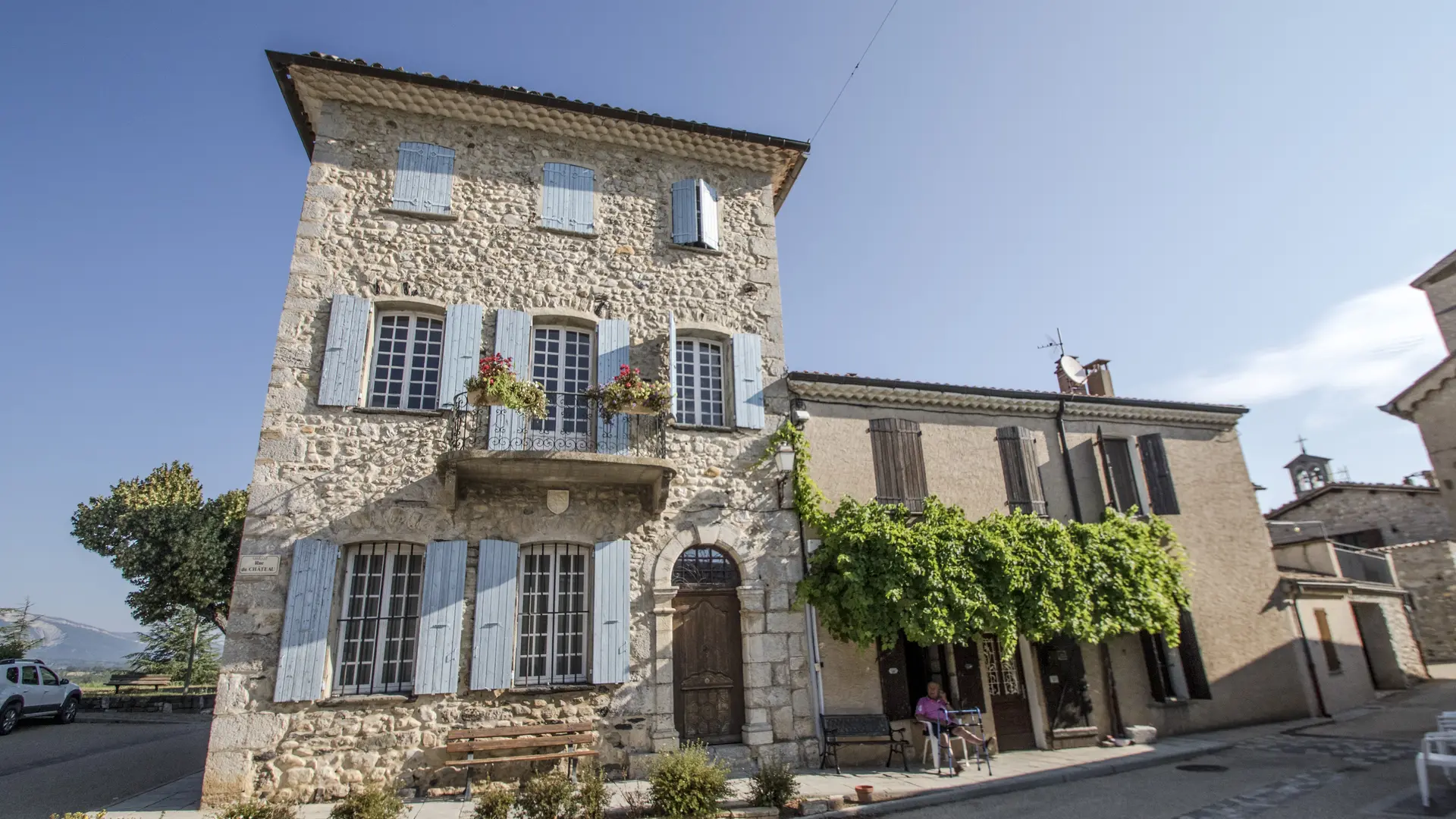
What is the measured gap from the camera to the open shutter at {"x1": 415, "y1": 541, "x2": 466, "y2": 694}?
8.27 m

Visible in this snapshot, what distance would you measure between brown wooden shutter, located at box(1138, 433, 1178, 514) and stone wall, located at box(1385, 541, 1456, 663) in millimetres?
10431

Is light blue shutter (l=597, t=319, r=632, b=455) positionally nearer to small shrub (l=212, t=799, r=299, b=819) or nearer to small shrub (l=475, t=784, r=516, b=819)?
small shrub (l=475, t=784, r=516, b=819)

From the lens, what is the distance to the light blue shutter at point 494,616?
8414 mm

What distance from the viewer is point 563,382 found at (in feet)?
32.8

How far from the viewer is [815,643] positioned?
31.9 feet

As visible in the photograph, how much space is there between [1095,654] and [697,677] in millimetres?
6964

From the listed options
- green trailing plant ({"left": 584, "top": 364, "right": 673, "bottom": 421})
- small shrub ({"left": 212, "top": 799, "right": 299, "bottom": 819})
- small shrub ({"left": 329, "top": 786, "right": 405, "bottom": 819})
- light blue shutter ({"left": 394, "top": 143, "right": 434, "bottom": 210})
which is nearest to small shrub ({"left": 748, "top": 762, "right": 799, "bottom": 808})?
small shrub ({"left": 329, "top": 786, "right": 405, "bottom": 819})

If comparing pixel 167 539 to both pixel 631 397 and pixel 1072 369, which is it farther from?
pixel 1072 369

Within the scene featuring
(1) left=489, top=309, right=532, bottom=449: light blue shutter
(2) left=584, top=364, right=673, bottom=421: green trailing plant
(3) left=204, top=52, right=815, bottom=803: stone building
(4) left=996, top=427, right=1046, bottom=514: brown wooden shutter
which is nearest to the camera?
(3) left=204, top=52, right=815, bottom=803: stone building

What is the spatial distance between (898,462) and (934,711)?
378cm

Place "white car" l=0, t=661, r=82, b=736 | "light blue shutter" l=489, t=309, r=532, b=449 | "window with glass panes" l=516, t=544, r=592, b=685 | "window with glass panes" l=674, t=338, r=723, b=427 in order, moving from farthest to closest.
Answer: "white car" l=0, t=661, r=82, b=736, "window with glass panes" l=674, t=338, r=723, b=427, "light blue shutter" l=489, t=309, r=532, b=449, "window with glass panes" l=516, t=544, r=592, b=685

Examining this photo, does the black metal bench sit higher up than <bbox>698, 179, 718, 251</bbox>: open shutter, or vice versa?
<bbox>698, 179, 718, 251</bbox>: open shutter

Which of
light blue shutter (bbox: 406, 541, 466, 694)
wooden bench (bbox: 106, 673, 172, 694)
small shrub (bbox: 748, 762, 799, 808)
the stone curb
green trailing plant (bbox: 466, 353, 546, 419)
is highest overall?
green trailing plant (bbox: 466, 353, 546, 419)

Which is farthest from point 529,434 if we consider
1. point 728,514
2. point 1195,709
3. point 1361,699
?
point 1361,699
